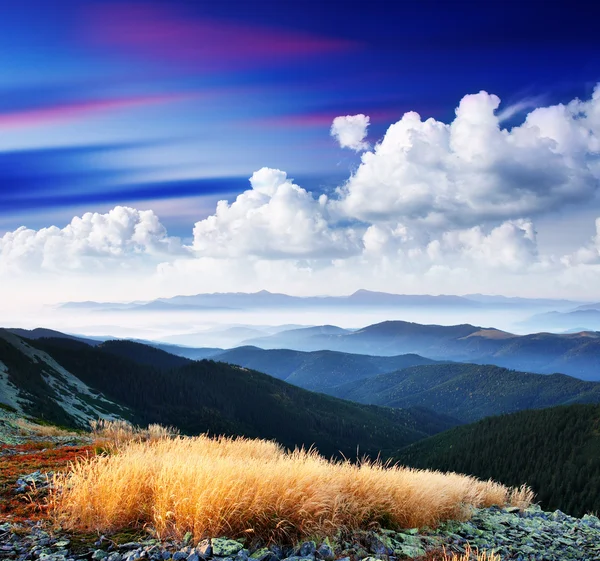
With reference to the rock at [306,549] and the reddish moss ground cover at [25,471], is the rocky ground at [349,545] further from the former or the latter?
the reddish moss ground cover at [25,471]

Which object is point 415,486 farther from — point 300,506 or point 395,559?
point 300,506

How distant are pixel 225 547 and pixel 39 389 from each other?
119173 mm

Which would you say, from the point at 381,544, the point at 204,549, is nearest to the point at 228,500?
the point at 204,549

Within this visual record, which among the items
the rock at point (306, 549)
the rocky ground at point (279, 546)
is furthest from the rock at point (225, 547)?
the rock at point (306, 549)

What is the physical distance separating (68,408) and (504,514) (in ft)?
370

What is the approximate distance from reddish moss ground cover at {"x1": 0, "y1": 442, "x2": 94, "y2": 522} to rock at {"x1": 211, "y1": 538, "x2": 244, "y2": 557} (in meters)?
3.48

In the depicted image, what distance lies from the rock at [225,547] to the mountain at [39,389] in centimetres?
6417

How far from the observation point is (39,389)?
105 meters

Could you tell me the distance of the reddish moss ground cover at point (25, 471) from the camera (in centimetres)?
815

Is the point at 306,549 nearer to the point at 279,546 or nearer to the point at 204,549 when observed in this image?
the point at 279,546

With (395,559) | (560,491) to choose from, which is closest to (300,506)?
(395,559)

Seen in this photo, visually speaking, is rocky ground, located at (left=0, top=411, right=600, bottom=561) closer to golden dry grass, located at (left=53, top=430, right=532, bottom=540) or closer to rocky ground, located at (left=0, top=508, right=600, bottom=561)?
rocky ground, located at (left=0, top=508, right=600, bottom=561)

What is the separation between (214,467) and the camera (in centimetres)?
875

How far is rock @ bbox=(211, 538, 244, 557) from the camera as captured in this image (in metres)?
6.71
